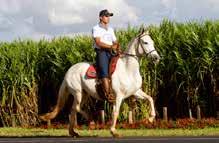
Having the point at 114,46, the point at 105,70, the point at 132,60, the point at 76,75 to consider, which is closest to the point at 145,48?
the point at 132,60

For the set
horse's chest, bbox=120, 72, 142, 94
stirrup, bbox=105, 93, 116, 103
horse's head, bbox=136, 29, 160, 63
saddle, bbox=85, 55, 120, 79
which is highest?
horse's head, bbox=136, 29, 160, 63

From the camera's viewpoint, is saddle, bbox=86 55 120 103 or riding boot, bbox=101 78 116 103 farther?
saddle, bbox=86 55 120 103

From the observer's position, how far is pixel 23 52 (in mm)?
27656

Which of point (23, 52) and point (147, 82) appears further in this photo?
point (23, 52)

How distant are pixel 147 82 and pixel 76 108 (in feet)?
23.3

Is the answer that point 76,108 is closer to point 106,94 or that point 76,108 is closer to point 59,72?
point 106,94

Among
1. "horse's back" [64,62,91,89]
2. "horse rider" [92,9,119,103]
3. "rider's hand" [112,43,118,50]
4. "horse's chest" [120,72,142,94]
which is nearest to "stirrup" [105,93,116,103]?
"horse rider" [92,9,119,103]

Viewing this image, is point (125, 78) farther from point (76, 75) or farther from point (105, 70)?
point (76, 75)

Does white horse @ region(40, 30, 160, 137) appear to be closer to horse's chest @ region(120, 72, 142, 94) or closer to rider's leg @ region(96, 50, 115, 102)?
horse's chest @ region(120, 72, 142, 94)

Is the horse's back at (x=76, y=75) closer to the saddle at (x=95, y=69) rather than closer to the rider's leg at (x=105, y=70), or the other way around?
the saddle at (x=95, y=69)

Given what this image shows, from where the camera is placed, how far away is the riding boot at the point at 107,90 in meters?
17.5

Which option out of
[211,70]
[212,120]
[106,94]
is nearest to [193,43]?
[211,70]

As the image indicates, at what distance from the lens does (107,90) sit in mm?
17594

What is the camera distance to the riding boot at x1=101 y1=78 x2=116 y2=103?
691 inches
